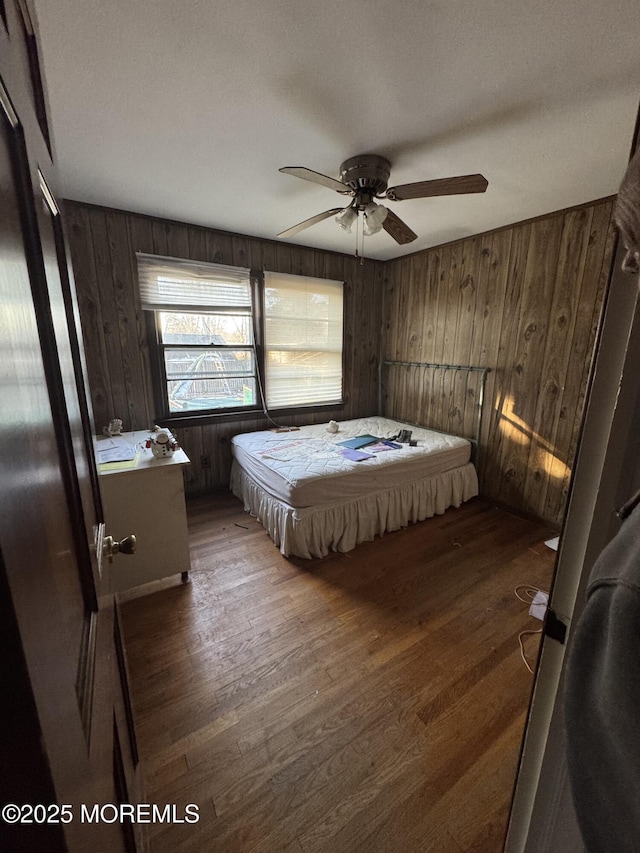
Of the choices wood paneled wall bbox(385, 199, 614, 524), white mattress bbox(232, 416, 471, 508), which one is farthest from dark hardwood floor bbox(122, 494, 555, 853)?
wood paneled wall bbox(385, 199, 614, 524)

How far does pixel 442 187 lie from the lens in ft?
5.70

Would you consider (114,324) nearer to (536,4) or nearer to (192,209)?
(192,209)

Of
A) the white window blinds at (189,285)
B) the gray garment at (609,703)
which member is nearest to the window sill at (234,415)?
the white window blinds at (189,285)

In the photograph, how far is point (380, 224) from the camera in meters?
2.01

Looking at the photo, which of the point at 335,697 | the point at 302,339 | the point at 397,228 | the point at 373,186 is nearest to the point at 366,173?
the point at 373,186

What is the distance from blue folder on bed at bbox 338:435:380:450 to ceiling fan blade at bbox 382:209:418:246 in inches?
63.9

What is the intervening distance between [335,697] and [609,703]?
4.50 feet

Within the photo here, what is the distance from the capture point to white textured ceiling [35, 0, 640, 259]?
3.71 ft

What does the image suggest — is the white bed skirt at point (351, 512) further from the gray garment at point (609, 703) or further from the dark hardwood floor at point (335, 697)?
the gray garment at point (609, 703)

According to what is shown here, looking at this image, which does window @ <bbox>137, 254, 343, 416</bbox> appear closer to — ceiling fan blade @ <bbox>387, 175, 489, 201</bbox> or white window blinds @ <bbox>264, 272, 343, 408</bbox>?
white window blinds @ <bbox>264, 272, 343, 408</bbox>

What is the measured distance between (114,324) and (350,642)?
2885mm

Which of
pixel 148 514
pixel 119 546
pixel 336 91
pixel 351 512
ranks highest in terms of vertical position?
pixel 336 91

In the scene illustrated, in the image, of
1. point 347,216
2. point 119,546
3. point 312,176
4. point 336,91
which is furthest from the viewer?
point 347,216

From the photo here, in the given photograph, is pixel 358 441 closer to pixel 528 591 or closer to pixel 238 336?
pixel 238 336
